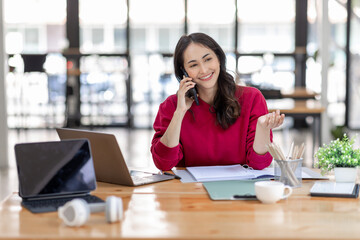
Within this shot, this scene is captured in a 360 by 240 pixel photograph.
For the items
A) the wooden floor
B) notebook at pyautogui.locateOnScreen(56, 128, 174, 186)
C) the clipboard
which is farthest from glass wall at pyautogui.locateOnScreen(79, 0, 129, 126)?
the clipboard

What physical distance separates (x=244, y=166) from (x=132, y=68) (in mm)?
6393

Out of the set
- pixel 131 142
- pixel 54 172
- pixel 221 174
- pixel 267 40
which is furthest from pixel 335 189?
pixel 267 40

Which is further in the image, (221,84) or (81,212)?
(221,84)

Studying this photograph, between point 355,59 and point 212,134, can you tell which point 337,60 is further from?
point 212,134

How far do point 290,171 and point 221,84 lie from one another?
0.71m

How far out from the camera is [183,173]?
1.90m

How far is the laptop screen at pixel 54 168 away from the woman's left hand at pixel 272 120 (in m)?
0.65

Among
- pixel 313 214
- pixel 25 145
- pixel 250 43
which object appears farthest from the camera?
pixel 250 43

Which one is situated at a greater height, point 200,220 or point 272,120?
point 272,120

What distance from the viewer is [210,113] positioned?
2.21 m

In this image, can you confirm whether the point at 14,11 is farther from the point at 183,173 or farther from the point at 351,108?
the point at 183,173

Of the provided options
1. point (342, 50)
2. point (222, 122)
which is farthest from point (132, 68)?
point (222, 122)

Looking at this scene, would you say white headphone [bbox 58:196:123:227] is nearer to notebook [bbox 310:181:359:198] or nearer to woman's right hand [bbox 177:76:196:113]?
notebook [bbox 310:181:359:198]

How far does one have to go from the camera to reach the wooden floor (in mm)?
4816
